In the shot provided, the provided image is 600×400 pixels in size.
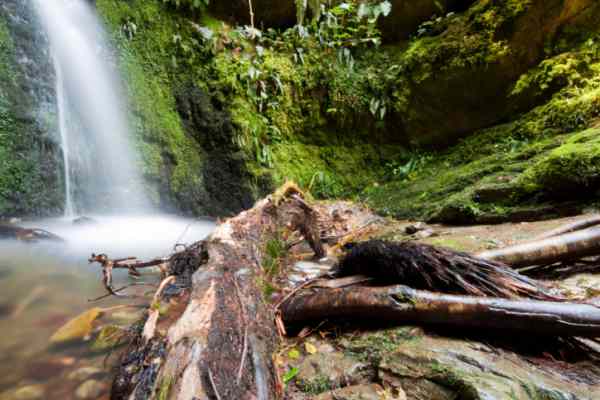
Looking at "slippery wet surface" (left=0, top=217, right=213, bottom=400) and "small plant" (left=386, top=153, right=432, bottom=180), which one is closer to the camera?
"slippery wet surface" (left=0, top=217, right=213, bottom=400)

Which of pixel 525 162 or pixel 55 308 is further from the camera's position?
pixel 525 162

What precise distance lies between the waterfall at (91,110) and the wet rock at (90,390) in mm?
5937

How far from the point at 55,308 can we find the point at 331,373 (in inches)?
110

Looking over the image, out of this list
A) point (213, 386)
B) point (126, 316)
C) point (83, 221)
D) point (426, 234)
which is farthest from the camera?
point (83, 221)

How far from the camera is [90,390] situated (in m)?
1.75

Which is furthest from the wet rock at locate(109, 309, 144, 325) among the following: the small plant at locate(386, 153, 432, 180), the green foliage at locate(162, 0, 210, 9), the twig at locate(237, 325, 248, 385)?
the green foliage at locate(162, 0, 210, 9)

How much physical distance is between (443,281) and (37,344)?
292 cm

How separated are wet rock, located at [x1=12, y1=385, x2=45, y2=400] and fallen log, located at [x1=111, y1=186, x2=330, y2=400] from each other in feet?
4.02

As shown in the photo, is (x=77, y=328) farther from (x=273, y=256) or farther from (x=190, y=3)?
(x=190, y=3)

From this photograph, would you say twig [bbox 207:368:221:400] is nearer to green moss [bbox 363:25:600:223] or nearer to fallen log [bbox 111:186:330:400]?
fallen log [bbox 111:186:330:400]

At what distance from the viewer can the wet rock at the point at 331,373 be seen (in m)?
1.36

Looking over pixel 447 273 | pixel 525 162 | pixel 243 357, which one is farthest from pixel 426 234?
pixel 243 357

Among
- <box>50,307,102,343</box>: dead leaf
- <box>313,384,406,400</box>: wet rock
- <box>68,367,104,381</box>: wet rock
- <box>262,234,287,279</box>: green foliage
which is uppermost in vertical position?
<box>262,234,287,279</box>: green foliage

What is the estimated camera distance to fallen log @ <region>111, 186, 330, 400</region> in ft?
3.10
